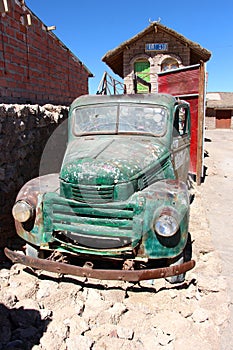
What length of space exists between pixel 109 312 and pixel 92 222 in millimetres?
862

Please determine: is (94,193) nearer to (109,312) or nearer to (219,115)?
(109,312)

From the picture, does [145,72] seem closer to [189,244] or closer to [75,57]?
[75,57]

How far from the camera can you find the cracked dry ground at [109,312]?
265 cm

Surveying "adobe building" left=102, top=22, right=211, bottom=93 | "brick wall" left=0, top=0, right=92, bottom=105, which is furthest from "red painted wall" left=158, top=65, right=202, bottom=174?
"adobe building" left=102, top=22, right=211, bottom=93

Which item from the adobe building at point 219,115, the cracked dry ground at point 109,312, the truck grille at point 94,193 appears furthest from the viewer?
the adobe building at point 219,115

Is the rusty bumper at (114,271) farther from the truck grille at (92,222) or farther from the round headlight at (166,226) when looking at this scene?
the round headlight at (166,226)

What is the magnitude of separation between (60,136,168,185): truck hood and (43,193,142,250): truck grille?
26cm

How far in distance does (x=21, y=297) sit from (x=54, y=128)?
347cm

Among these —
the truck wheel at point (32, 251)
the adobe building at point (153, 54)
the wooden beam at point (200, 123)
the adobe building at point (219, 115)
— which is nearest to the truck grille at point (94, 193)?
the truck wheel at point (32, 251)

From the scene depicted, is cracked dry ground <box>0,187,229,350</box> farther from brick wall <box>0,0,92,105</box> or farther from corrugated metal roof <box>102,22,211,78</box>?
corrugated metal roof <box>102,22,211,78</box>

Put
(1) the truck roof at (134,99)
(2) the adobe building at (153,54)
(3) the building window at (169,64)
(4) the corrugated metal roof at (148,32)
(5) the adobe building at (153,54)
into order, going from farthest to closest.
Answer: (3) the building window at (169,64), (5) the adobe building at (153,54), (2) the adobe building at (153,54), (4) the corrugated metal roof at (148,32), (1) the truck roof at (134,99)

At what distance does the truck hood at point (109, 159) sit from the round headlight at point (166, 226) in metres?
0.57

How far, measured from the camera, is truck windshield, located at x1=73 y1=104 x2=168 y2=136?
167 inches

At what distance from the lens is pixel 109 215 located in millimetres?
3211
